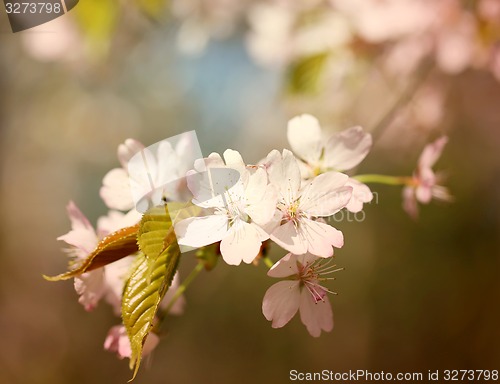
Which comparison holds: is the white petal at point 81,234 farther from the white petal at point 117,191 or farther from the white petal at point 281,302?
the white petal at point 281,302

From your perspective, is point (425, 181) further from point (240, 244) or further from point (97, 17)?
point (97, 17)

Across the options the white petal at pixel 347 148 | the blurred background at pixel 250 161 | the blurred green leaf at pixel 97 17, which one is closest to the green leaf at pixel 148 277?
the white petal at pixel 347 148

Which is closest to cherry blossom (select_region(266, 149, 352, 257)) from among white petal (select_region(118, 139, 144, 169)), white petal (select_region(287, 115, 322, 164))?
white petal (select_region(287, 115, 322, 164))

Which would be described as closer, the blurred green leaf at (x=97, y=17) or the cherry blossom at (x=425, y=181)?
the cherry blossom at (x=425, y=181)

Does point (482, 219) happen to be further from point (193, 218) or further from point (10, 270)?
point (10, 270)

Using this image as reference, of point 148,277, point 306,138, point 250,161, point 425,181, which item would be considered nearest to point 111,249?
point 148,277

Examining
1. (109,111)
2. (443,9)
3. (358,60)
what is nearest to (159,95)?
(109,111)

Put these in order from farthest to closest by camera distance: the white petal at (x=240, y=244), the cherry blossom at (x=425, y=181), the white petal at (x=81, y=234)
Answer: the cherry blossom at (x=425, y=181)
the white petal at (x=81, y=234)
the white petal at (x=240, y=244)
